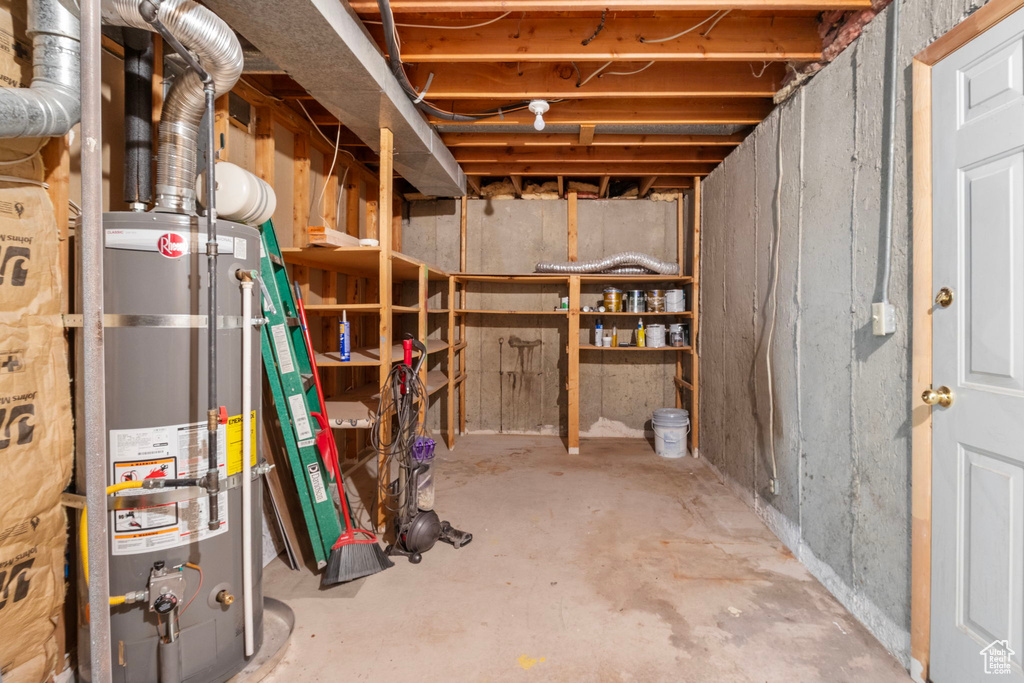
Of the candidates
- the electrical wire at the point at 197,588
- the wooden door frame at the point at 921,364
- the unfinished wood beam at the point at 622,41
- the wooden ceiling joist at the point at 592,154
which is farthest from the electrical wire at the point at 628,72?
the electrical wire at the point at 197,588

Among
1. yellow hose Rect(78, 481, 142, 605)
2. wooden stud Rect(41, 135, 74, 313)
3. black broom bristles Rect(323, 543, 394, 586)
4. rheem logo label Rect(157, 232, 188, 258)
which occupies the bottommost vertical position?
black broom bristles Rect(323, 543, 394, 586)

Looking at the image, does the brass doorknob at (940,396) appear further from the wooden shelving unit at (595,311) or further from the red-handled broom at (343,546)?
the wooden shelving unit at (595,311)

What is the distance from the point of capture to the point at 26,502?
1314 mm

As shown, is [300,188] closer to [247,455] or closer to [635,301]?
[247,455]

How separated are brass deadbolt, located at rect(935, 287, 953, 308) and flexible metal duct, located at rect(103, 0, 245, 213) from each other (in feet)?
7.83

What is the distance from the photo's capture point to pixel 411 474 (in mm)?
2260

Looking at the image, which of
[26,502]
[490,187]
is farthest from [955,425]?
[490,187]

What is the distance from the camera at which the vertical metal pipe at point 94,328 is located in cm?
100

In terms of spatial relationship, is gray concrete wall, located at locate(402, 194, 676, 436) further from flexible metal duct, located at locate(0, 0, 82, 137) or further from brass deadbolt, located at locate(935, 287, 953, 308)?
flexible metal duct, located at locate(0, 0, 82, 137)

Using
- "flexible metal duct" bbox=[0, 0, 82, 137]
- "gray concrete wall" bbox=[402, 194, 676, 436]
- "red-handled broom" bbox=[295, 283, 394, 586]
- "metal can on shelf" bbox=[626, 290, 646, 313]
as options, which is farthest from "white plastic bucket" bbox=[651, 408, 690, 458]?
"flexible metal duct" bbox=[0, 0, 82, 137]

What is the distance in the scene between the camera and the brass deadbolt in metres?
1.43

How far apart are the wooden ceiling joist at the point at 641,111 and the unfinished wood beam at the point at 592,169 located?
92 cm

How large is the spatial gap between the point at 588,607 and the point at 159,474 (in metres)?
1.64

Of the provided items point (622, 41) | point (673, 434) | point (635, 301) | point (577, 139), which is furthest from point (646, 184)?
point (673, 434)
